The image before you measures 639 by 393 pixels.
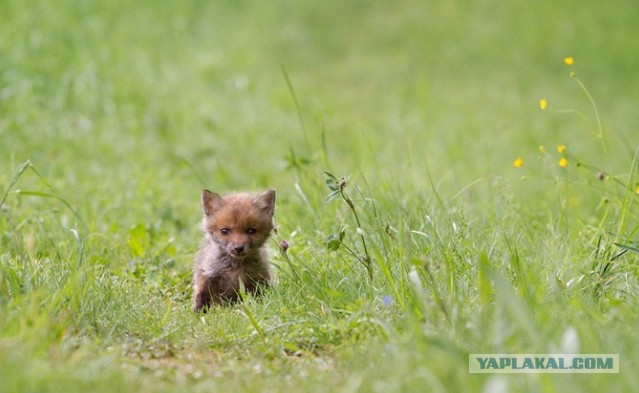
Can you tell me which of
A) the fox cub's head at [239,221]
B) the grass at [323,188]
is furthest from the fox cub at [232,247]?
the grass at [323,188]

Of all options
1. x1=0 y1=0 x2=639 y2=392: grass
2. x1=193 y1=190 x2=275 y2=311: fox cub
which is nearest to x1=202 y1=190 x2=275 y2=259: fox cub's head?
x1=193 y1=190 x2=275 y2=311: fox cub

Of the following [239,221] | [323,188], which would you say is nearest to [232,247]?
[239,221]

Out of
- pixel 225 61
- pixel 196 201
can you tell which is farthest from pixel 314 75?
pixel 196 201

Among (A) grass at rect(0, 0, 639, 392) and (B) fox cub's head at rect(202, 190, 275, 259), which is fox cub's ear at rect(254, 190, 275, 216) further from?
(A) grass at rect(0, 0, 639, 392)

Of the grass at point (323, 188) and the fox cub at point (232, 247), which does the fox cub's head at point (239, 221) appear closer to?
the fox cub at point (232, 247)

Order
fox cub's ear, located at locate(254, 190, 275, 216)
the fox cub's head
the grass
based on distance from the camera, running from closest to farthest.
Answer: the grass
the fox cub's head
fox cub's ear, located at locate(254, 190, 275, 216)

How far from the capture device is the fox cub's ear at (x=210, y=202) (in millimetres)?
6492

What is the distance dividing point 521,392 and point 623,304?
130 centimetres

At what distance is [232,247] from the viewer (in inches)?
245

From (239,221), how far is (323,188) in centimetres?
167

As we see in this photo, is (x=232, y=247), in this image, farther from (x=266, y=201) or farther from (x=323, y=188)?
(x=323, y=188)

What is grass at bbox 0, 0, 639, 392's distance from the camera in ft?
14.3

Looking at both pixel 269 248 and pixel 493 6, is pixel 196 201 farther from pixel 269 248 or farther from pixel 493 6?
pixel 493 6

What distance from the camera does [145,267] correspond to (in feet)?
23.3
